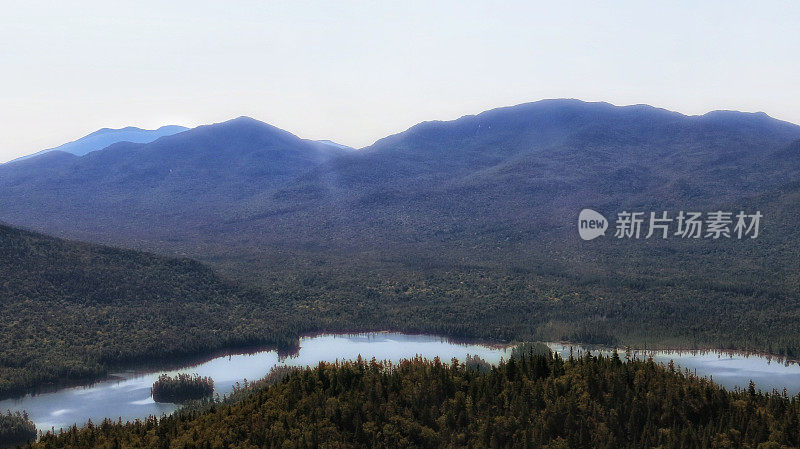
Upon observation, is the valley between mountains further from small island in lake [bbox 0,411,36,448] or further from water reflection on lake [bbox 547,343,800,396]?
small island in lake [bbox 0,411,36,448]

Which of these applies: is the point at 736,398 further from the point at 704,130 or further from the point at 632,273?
the point at 704,130

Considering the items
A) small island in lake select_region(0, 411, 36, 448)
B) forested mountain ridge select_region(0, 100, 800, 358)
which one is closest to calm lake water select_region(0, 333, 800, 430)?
small island in lake select_region(0, 411, 36, 448)

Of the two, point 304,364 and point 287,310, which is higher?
point 287,310

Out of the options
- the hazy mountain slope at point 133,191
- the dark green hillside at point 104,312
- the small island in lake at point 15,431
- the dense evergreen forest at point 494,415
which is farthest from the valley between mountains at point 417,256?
the dense evergreen forest at point 494,415

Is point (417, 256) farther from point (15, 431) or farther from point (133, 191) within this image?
point (133, 191)

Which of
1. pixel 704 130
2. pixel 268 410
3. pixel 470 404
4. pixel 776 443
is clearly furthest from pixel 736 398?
pixel 704 130

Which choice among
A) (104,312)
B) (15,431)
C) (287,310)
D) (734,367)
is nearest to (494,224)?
(287,310)
